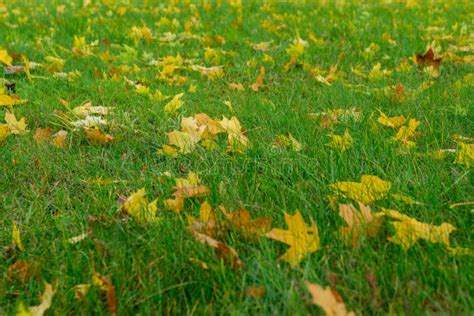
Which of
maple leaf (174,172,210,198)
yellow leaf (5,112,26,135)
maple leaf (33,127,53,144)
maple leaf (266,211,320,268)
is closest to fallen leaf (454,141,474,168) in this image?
maple leaf (266,211,320,268)

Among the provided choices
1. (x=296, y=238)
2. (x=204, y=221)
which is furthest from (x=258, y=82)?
(x=296, y=238)

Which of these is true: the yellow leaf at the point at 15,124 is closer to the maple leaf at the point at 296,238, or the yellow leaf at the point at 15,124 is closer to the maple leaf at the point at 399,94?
the maple leaf at the point at 296,238

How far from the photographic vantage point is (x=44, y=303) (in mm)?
1256

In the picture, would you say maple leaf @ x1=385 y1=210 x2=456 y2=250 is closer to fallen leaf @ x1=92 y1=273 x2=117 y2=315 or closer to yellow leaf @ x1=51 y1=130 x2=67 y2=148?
fallen leaf @ x1=92 y1=273 x2=117 y2=315

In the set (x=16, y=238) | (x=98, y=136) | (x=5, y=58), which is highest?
(x=16, y=238)

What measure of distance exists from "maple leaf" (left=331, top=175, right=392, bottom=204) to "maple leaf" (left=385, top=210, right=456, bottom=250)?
0.21 metres

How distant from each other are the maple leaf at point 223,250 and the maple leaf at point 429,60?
2.72 m

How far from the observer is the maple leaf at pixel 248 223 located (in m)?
1.49

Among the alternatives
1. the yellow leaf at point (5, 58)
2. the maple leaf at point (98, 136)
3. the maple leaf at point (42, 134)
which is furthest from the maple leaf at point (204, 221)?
the yellow leaf at point (5, 58)

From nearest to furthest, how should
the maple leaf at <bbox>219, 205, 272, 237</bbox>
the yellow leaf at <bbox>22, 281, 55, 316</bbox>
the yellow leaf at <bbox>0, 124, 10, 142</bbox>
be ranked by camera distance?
the yellow leaf at <bbox>22, 281, 55, 316</bbox> → the maple leaf at <bbox>219, 205, 272, 237</bbox> → the yellow leaf at <bbox>0, 124, 10, 142</bbox>

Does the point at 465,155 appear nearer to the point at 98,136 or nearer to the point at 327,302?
the point at 327,302

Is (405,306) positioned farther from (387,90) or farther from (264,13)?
(264,13)

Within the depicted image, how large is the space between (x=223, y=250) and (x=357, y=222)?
1.18 feet

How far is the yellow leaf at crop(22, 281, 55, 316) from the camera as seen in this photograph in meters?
1.24
